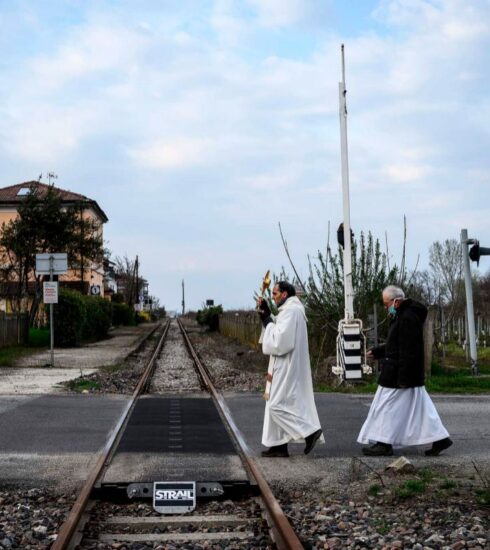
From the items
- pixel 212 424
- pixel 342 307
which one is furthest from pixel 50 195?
pixel 212 424

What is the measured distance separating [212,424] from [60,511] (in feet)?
16.5

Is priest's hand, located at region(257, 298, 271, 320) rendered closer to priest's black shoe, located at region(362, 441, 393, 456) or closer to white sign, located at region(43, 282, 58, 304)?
priest's black shoe, located at region(362, 441, 393, 456)

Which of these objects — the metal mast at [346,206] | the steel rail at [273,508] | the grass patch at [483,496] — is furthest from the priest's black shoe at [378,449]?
the metal mast at [346,206]

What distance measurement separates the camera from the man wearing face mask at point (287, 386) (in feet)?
28.6

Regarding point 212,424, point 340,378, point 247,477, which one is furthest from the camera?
point 340,378

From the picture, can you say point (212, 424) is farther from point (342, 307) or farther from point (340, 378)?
point (342, 307)

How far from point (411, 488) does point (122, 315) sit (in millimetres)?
74651

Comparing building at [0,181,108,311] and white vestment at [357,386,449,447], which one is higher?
building at [0,181,108,311]

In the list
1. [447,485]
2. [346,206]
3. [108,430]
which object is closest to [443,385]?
[346,206]

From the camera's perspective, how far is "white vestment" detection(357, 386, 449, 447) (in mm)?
8773

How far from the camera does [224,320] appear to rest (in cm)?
5559

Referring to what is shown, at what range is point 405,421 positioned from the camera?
8852 mm

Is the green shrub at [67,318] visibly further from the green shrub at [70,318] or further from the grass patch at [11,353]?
the grass patch at [11,353]

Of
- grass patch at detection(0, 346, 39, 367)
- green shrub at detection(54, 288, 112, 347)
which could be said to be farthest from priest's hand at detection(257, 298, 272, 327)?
green shrub at detection(54, 288, 112, 347)
